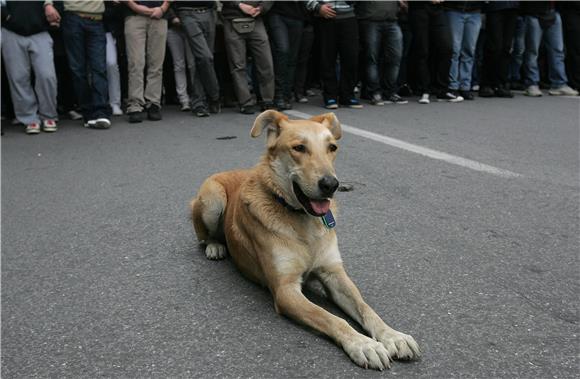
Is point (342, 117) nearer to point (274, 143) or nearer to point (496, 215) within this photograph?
point (496, 215)

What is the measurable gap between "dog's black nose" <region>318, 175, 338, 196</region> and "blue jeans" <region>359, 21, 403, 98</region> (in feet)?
25.1

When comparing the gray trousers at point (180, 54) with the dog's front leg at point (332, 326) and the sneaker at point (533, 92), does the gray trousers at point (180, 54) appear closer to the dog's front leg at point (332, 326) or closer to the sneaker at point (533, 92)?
the sneaker at point (533, 92)

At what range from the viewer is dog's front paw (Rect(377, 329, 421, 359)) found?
2133 millimetres

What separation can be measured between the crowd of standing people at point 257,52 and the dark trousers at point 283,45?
0.02m

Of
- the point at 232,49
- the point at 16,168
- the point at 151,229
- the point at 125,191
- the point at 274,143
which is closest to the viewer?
the point at 274,143

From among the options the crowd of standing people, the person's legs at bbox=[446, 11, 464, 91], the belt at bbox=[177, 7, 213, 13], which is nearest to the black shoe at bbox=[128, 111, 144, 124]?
the crowd of standing people

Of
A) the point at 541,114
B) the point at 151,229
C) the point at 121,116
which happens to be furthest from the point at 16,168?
the point at 541,114

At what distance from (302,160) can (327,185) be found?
0.82 feet

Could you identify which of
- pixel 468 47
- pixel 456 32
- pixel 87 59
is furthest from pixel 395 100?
pixel 87 59

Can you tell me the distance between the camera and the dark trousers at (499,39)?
10.4m

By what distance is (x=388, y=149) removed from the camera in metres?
5.97

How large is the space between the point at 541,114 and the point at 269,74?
4.43 metres

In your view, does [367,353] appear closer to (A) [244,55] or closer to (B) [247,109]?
(B) [247,109]

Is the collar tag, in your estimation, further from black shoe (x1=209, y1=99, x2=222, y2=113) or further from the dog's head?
black shoe (x1=209, y1=99, x2=222, y2=113)
